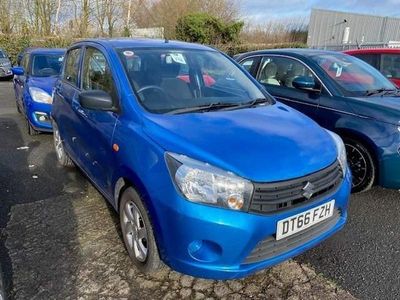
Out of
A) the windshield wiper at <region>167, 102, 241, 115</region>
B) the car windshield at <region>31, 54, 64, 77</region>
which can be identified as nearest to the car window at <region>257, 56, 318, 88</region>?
the windshield wiper at <region>167, 102, 241, 115</region>

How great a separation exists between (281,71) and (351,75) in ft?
3.08

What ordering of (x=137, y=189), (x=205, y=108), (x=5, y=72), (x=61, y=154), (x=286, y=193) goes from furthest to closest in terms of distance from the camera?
1. (x=5, y=72)
2. (x=61, y=154)
3. (x=205, y=108)
4. (x=137, y=189)
5. (x=286, y=193)

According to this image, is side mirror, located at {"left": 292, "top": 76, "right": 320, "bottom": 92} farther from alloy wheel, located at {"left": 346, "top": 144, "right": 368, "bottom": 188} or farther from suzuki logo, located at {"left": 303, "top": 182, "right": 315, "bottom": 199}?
suzuki logo, located at {"left": 303, "top": 182, "right": 315, "bottom": 199}

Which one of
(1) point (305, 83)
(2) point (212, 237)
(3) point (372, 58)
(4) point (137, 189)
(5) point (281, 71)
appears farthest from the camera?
(3) point (372, 58)

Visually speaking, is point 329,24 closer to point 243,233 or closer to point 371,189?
point 371,189

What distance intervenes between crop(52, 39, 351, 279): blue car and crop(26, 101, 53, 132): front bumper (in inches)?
114

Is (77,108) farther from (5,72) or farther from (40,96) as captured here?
(5,72)

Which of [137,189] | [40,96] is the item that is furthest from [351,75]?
[40,96]

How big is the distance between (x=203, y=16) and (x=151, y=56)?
69.5 ft

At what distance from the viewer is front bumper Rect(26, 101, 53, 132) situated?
5.97 m

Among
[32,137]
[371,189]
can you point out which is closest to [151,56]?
[371,189]

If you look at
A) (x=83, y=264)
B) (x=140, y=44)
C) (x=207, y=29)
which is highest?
(x=207, y=29)

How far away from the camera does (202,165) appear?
2195 millimetres

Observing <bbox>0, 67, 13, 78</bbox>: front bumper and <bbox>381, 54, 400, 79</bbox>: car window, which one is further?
<bbox>0, 67, 13, 78</bbox>: front bumper
